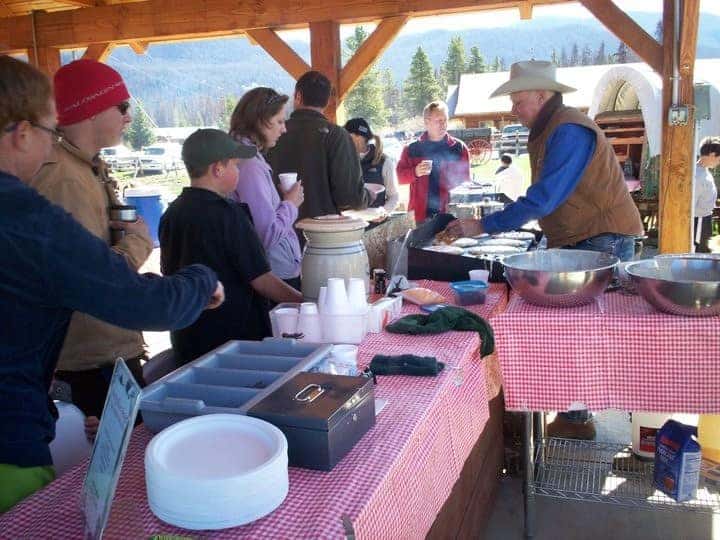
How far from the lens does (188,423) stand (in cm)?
139

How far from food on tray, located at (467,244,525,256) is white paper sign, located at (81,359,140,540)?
249 centimetres

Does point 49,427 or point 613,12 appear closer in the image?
point 49,427

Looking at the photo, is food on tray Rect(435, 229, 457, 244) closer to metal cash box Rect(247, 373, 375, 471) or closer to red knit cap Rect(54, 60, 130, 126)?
red knit cap Rect(54, 60, 130, 126)

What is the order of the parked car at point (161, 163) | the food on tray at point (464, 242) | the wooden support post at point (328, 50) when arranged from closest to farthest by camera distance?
1. the food on tray at point (464, 242)
2. the wooden support post at point (328, 50)
3. the parked car at point (161, 163)

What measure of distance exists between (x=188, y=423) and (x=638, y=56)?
502 centimetres

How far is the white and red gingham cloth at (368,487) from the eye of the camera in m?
1.27

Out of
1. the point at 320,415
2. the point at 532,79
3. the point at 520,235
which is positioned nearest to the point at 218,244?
the point at 320,415

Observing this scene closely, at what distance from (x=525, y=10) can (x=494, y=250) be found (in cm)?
324

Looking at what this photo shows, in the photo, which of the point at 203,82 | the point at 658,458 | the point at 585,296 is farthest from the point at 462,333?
the point at 203,82

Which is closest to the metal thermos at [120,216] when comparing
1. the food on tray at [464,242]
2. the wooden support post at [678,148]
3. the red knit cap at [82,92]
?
the red knit cap at [82,92]

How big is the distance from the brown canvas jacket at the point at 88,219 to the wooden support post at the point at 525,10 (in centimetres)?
444

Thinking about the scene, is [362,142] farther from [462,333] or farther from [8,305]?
[8,305]

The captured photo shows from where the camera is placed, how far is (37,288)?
136cm

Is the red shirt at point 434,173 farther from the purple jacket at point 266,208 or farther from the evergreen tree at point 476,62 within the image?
the evergreen tree at point 476,62
